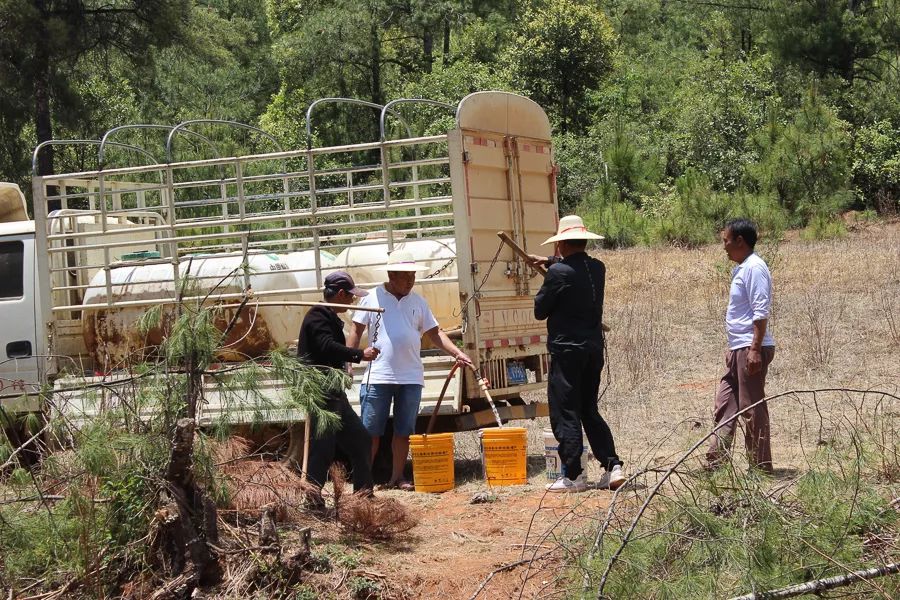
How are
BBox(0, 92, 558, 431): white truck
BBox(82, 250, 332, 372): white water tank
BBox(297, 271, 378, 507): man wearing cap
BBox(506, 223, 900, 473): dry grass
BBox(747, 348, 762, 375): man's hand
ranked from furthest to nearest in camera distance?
BBox(506, 223, 900, 473): dry grass < BBox(82, 250, 332, 372): white water tank < BBox(0, 92, 558, 431): white truck < BBox(747, 348, 762, 375): man's hand < BBox(297, 271, 378, 507): man wearing cap

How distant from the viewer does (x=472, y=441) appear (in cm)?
1055

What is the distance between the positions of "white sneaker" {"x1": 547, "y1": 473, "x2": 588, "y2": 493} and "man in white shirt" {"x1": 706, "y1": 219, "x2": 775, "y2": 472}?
878 mm

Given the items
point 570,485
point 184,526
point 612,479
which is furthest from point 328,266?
point 184,526

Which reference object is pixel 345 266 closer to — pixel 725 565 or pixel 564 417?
pixel 564 417

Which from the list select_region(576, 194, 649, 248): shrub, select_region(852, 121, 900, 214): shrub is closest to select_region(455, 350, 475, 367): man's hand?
select_region(576, 194, 649, 248): shrub

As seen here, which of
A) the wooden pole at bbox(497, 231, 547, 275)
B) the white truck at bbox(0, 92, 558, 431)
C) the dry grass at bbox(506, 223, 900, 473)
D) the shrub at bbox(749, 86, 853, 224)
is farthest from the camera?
the shrub at bbox(749, 86, 853, 224)

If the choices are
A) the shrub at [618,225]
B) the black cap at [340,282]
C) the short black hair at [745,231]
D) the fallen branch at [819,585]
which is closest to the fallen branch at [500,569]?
the fallen branch at [819,585]

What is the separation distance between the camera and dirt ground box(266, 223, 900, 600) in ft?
19.0

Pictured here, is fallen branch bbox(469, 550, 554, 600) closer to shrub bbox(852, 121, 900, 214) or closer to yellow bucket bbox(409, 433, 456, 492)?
yellow bucket bbox(409, 433, 456, 492)

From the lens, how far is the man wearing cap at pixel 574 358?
7410 mm

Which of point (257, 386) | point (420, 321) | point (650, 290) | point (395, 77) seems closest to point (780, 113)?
point (650, 290)

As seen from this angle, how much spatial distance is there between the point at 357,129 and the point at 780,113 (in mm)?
9218

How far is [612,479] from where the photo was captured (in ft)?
24.0

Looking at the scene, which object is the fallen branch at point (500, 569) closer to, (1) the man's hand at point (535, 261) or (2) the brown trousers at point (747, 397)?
(2) the brown trousers at point (747, 397)
